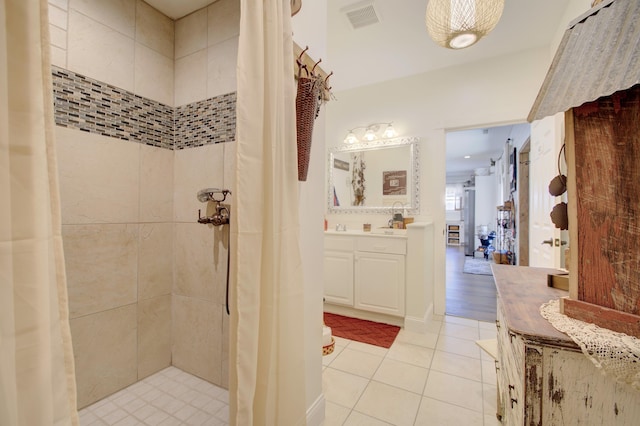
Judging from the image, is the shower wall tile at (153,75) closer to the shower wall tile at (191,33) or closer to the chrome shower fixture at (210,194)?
the shower wall tile at (191,33)

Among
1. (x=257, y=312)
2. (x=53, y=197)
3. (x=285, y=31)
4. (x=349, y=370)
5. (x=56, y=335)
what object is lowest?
(x=349, y=370)

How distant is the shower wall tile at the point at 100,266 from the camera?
1471mm

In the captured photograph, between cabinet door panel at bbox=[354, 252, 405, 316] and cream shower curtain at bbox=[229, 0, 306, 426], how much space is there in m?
1.79

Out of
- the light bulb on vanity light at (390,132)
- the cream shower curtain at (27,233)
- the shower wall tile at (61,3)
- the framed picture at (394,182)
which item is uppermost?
the shower wall tile at (61,3)

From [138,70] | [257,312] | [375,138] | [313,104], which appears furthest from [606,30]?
[375,138]

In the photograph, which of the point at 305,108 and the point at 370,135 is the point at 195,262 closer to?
the point at 305,108

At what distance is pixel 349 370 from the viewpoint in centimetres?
201

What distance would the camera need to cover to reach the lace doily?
55 centimetres

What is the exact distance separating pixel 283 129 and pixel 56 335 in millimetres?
870

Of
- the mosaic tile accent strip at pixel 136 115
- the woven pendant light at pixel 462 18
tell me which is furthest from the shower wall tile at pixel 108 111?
the woven pendant light at pixel 462 18

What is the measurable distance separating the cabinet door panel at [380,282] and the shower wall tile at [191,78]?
2.06 meters

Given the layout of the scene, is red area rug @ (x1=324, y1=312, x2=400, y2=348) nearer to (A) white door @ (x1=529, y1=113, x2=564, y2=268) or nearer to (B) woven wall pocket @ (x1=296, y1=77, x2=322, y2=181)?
(A) white door @ (x1=529, y1=113, x2=564, y2=268)

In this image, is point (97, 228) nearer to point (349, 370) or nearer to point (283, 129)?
point (283, 129)

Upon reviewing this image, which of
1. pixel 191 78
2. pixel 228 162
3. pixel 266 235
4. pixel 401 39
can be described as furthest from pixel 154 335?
pixel 401 39
